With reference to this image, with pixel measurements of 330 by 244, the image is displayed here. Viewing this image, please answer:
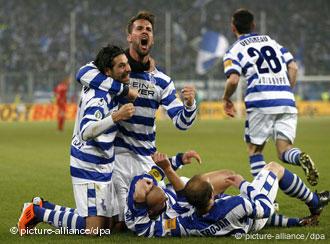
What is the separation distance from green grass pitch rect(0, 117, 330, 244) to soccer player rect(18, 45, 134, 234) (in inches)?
9.8

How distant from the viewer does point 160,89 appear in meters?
9.41

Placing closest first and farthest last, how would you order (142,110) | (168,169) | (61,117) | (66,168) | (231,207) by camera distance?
(231,207), (168,169), (142,110), (66,168), (61,117)

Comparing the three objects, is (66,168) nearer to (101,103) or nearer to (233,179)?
(101,103)

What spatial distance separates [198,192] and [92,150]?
4.31 ft

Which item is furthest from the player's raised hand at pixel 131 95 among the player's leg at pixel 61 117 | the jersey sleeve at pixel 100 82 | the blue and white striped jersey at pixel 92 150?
the player's leg at pixel 61 117

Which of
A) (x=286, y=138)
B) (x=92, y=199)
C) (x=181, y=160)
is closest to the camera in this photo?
(x=92, y=199)

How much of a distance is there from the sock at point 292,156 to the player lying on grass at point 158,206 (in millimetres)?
1345

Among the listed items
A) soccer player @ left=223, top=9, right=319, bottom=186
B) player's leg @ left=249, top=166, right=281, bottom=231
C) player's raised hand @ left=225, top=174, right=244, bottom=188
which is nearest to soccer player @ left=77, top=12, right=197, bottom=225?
player's raised hand @ left=225, top=174, right=244, bottom=188

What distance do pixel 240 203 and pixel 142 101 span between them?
190 cm

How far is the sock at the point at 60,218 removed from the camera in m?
8.57

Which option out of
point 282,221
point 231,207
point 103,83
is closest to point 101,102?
point 103,83

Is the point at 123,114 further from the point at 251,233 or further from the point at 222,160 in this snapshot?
the point at 222,160

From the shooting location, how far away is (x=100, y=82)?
8656mm

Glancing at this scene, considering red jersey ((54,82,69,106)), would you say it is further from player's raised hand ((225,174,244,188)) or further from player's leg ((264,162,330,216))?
player's raised hand ((225,174,244,188))
